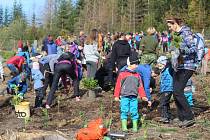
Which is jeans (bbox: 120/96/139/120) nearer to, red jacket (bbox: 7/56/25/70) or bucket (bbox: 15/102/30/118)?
bucket (bbox: 15/102/30/118)

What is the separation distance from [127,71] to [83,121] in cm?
164

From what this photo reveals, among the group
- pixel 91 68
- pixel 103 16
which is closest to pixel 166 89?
pixel 91 68

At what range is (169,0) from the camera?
212ft

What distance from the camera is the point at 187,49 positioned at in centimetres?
799

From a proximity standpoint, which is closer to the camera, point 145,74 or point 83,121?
point 83,121

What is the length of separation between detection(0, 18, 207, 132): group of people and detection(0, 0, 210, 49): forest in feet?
127

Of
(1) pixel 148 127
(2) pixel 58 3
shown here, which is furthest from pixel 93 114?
(2) pixel 58 3

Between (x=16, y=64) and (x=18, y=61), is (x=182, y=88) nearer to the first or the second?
(x=16, y=64)

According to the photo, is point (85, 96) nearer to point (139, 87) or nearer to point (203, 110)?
point (203, 110)

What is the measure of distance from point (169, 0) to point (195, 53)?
189 ft

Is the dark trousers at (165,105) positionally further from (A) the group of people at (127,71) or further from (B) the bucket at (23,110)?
(B) the bucket at (23,110)

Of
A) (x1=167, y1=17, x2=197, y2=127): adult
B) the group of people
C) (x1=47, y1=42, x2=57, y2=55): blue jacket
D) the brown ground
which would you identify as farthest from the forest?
(x1=167, y1=17, x2=197, y2=127): adult

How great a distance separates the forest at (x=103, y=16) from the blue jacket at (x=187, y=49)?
44.8 metres

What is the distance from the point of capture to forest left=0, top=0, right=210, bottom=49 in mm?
55969
